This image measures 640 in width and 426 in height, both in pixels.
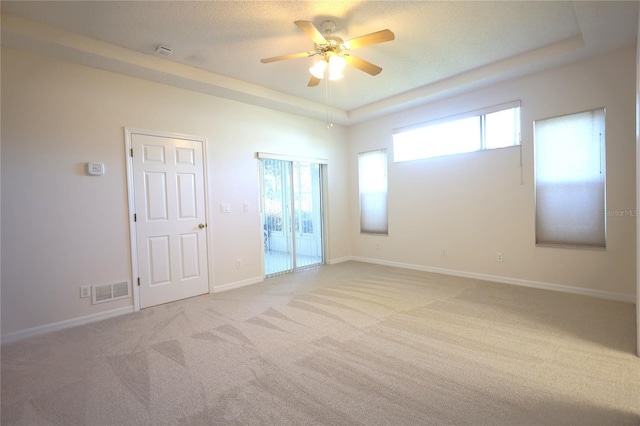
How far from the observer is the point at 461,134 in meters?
4.59

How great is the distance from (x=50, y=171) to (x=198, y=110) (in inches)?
71.1

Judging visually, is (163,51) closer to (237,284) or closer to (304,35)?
(304,35)

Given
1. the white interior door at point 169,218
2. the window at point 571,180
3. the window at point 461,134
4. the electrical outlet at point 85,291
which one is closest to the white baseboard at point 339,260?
the window at point 461,134

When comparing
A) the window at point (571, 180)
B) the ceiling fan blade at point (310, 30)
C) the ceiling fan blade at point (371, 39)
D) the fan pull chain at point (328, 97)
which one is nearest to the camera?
the ceiling fan blade at point (310, 30)

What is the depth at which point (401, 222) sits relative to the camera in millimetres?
5363

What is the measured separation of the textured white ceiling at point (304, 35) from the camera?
2.60 metres

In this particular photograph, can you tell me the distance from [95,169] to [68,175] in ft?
0.80

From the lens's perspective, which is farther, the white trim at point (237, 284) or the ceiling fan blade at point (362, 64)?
the white trim at point (237, 284)

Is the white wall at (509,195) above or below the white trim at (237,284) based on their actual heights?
above

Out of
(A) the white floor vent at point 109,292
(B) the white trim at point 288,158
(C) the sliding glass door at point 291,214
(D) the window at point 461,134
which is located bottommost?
(A) the white floor vent at point 109,292

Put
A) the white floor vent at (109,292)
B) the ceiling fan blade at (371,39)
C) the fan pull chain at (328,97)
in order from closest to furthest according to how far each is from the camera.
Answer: the ceiling fan blade at (371,39) → the white floor vent at (109,292) → the fan pull chain at (328,97)

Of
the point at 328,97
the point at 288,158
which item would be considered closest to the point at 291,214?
the point at 288,158

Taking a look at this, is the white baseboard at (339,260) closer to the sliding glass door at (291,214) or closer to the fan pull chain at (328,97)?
the sliding glass door at (291,214)

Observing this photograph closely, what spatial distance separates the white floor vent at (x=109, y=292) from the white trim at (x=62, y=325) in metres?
0.14
